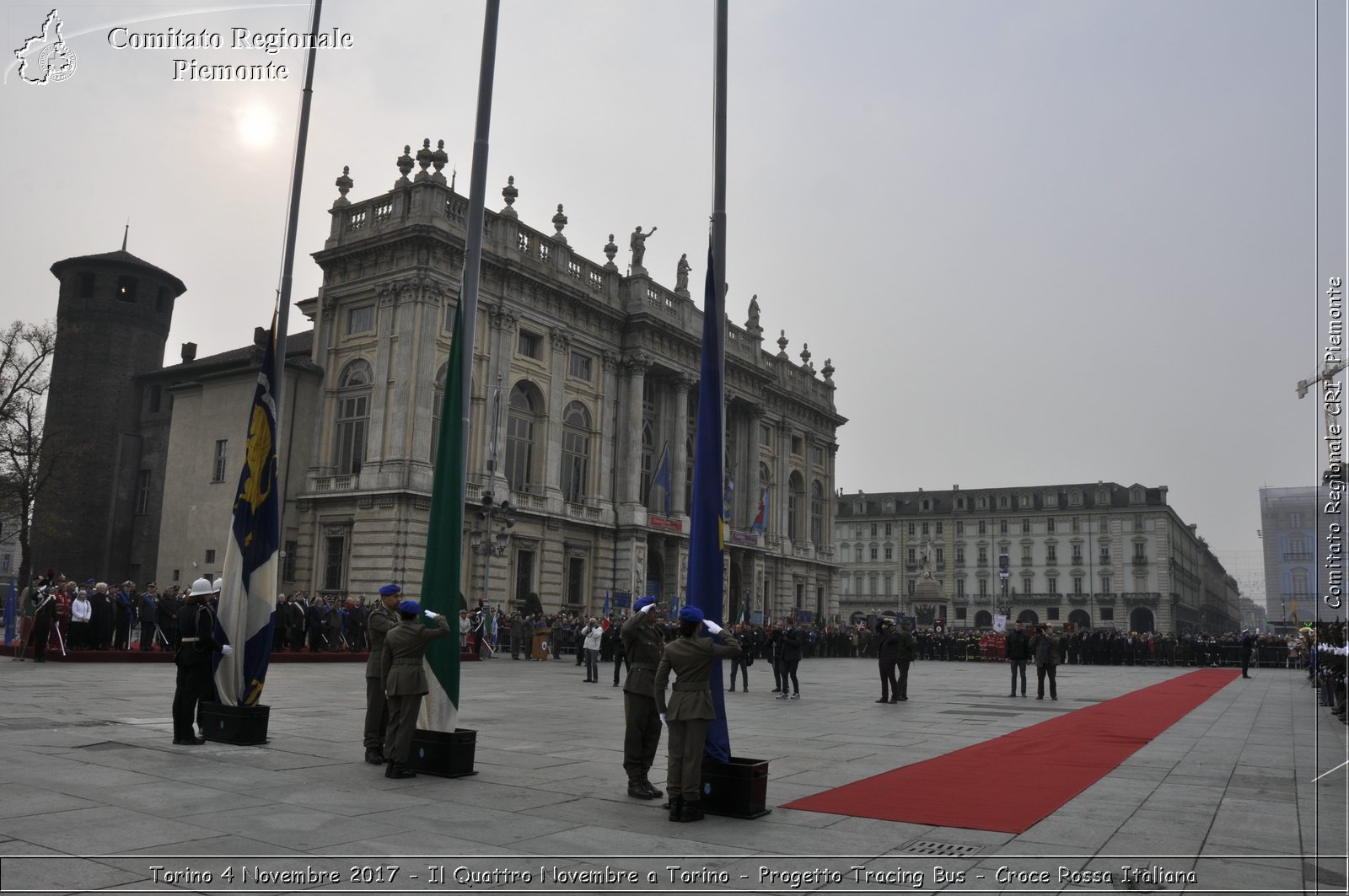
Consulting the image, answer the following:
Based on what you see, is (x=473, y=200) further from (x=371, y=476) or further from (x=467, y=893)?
(x=371, y=476)

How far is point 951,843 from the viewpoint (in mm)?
7051

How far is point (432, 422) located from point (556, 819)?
29764 mm

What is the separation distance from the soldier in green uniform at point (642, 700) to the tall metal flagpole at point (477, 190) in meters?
2.77

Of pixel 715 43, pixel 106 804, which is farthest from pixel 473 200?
pixel 106 804

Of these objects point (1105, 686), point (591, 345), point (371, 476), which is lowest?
point (1105, 686)

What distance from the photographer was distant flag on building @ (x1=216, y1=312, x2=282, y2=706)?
11109 millimetres

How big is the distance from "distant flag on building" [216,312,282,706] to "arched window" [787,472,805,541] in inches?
1978


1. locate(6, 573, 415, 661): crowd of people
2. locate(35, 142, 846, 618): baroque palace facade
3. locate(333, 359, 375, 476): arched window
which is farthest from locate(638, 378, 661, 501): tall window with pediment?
locate(6, 573, 415, 661): crowd of people

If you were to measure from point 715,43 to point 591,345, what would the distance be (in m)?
34.2

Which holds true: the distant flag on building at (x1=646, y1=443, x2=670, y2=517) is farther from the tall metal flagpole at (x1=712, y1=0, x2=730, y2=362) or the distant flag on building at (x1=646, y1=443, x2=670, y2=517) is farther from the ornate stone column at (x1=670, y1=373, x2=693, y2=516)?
the tall metal flagpole at (x1=712, y1=0, x2=730, y2=362)

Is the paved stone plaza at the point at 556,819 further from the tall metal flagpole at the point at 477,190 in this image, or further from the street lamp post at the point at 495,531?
the street lamp post at the point at 495,531

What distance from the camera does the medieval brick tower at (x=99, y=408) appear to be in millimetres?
44031

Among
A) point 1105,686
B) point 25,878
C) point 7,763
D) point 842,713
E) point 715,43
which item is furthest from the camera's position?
point 1105,686

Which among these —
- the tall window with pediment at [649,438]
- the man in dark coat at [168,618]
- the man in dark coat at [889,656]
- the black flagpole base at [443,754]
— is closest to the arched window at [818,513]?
the tall window with pediment at [649,438]
